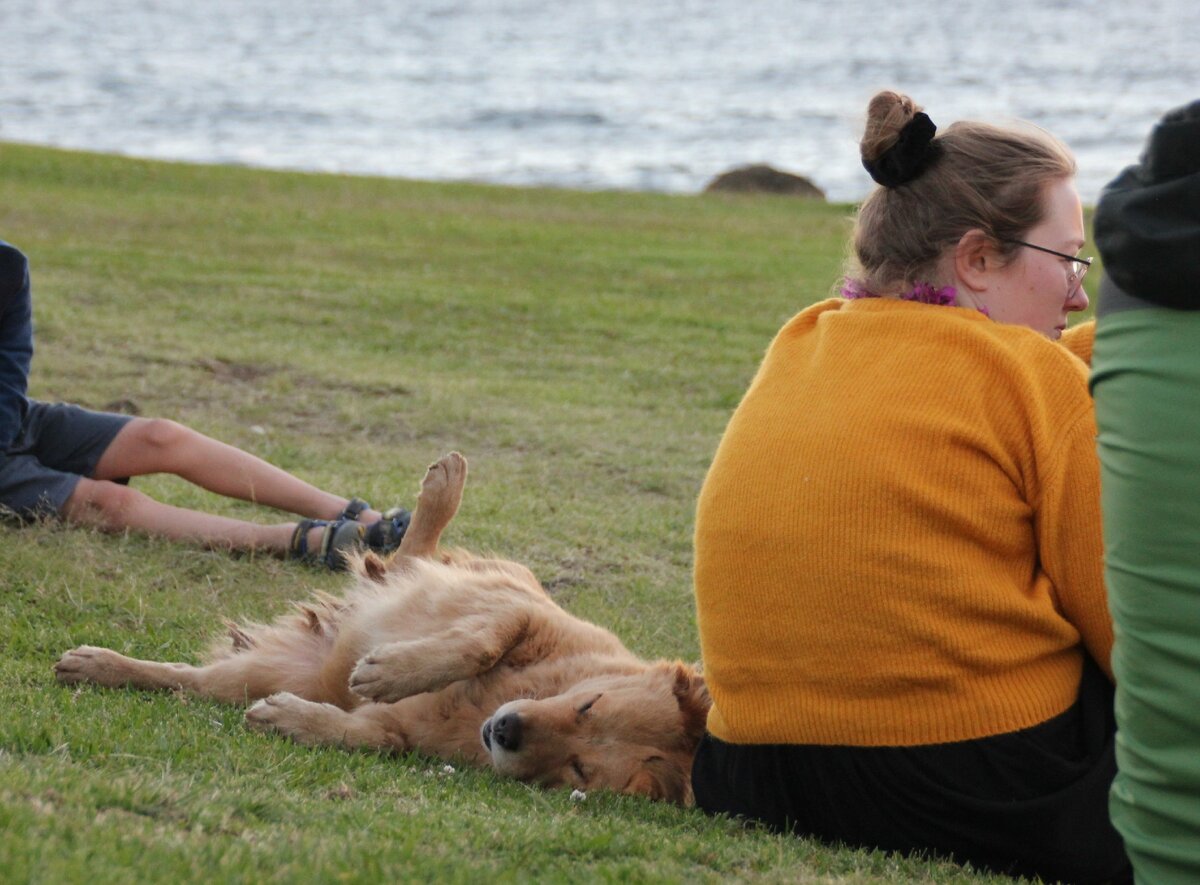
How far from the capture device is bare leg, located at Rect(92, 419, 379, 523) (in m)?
6.09

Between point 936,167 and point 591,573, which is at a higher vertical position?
point 936,167

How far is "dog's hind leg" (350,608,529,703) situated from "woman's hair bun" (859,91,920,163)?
1.63 metres

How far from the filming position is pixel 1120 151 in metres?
39.0

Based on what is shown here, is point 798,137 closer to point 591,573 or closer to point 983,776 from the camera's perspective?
point 591,573

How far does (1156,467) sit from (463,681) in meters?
2.30

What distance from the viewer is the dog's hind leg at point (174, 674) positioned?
416 centimetres

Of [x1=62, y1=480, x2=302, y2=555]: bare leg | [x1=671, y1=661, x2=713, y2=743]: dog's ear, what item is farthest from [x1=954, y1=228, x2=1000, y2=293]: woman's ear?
[x1=62, y1=480, x2=302, y2=555]: bare leg

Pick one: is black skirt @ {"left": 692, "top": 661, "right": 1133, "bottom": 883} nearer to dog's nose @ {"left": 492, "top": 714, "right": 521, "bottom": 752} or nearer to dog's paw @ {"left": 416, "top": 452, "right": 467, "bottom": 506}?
dog's nose @ {"left": 492, "top": 714, "right": 521, "bottom": 752}

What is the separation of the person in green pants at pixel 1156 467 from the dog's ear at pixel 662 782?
1555mm

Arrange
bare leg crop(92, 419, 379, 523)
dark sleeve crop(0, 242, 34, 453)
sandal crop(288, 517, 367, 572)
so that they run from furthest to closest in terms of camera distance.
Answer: bare leg crop(92, 419, 379, 523), sandal crop(288, 517, 367, 572), dark sleeve crop(0, 242, 34, 453)

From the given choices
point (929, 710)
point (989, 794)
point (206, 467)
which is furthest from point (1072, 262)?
point (206, 467)

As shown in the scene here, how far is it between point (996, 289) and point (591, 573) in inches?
131

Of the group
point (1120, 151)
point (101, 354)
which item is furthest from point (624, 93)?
point (101, 354)

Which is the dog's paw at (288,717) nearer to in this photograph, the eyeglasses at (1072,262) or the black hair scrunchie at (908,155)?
the black hair scrunchie at (908,155)
